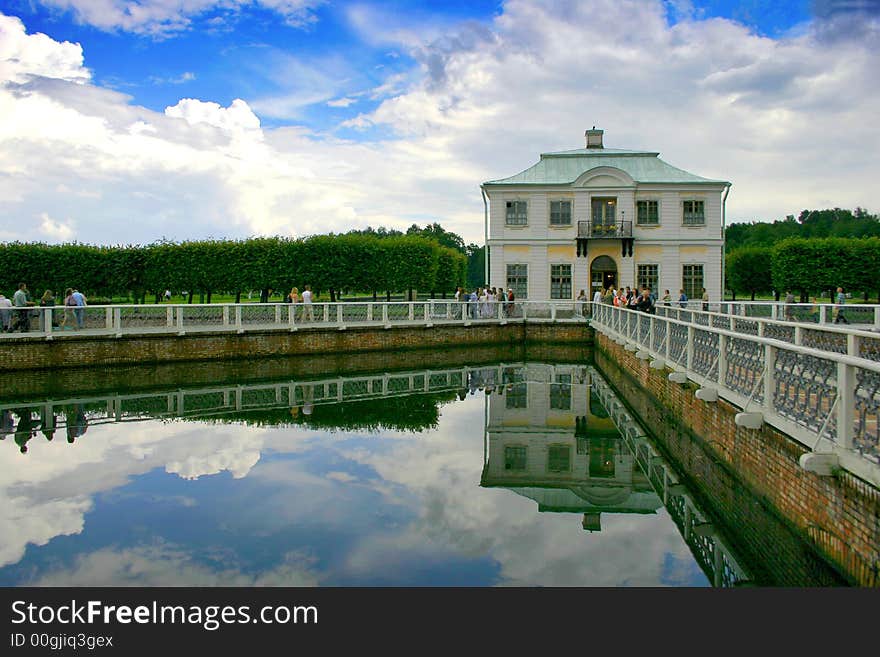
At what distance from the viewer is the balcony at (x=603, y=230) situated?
34.0m

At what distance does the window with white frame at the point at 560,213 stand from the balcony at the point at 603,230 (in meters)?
0.84

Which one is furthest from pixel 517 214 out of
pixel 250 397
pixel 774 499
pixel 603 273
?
pixel 774 499

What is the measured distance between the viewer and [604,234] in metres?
34.1

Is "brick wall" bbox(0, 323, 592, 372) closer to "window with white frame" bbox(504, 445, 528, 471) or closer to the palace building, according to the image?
the palace building

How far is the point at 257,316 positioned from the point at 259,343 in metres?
1.03

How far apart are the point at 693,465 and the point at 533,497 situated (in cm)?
259

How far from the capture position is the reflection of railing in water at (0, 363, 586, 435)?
48.3 ft

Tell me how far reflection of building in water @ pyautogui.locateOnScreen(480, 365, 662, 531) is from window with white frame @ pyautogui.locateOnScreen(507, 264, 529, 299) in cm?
1644

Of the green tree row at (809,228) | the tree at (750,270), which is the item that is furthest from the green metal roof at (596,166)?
the green tree row at (809,228)

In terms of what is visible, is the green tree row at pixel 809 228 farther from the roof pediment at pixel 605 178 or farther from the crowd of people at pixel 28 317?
the crowd of people at pixel 28 317

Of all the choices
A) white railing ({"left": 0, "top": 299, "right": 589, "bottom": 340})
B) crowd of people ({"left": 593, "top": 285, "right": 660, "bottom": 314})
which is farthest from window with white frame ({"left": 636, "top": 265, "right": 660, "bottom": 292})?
white railing ({"left": 0, "top": 299, "right": 589, "bottom": 340})

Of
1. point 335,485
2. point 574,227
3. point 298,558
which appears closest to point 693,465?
point 335,485

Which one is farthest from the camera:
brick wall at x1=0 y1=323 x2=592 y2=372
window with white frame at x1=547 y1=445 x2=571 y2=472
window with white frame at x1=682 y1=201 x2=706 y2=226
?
window with white frame at x1=682 y1=201 x2=706 y2=226

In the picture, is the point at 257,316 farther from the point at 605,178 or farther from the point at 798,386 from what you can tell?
the point at 798,386
